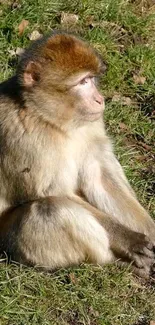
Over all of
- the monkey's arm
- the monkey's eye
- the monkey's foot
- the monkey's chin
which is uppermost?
the monkey's eye

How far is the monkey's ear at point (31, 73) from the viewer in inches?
194

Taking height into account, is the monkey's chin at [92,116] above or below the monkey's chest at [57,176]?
above

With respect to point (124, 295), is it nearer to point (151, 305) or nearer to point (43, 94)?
point (151, 305)

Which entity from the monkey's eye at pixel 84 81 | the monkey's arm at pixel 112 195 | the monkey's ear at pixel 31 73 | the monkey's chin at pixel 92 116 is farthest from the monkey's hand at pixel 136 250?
the monkey's ear at pixel 31 73

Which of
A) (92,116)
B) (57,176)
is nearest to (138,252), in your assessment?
(57,176)

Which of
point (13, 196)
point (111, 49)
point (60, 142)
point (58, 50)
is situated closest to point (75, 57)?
point (58, 50)

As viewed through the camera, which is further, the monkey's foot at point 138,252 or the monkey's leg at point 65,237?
the monkey's foot at point 138,252

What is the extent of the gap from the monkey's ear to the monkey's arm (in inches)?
26.6

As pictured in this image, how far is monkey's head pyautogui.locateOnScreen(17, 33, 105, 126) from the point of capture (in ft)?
16.1

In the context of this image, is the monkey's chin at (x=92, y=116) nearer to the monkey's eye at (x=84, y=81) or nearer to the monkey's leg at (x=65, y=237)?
the monkey's eye at (x=84, y=81)

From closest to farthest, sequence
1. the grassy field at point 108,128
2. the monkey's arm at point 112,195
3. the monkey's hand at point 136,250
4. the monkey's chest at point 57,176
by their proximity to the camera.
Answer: the grassy field at point 108,128, the monkey's chest at point 57,176, the monkey's hand at point 136,250, the monkey's arm at point 112,195

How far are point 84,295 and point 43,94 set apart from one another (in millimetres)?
1170

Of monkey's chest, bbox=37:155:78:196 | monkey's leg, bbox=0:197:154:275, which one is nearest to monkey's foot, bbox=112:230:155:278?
monkey's leg, bbox=0:197:154:275

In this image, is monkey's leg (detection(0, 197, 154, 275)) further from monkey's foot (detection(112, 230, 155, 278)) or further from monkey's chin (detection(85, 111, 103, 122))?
monkey's chin (detection(85, 111, 103, 122))
